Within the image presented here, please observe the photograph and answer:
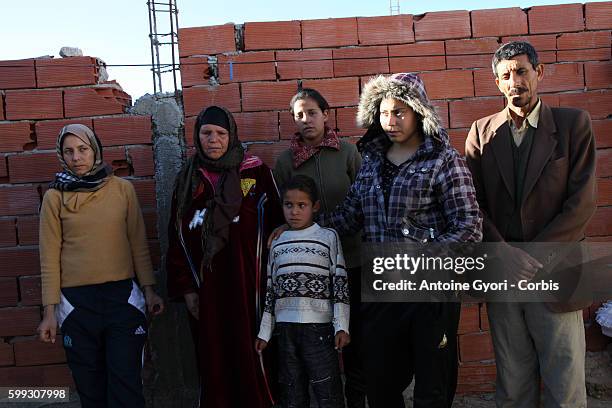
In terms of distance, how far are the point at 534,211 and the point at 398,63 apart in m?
1.32

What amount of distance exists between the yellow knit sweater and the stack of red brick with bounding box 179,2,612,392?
783 mm

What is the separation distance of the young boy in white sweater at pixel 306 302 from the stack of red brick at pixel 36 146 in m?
1.05

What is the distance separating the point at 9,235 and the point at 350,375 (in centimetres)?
213

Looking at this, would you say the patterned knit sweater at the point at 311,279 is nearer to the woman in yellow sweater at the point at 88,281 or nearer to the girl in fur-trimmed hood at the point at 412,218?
the girl in fur-trimmed hood at the point at 412,218

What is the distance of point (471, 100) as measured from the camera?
133 inches

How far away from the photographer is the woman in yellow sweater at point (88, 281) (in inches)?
111

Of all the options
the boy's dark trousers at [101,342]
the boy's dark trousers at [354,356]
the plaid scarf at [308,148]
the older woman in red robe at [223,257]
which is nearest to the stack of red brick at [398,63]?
the plaid scarf at [308,148]

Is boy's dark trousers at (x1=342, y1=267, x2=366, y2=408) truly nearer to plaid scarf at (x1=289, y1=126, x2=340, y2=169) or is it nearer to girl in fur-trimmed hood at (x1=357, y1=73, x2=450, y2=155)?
plaid scarf at (x1=289, y1=126, x2=340, y2=169)

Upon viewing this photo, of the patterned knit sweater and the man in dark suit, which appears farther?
the patterned knit sweater

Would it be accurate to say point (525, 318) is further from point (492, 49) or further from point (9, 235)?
point (9, 235)

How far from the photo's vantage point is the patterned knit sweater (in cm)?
263

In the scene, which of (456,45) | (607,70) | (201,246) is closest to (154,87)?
(201,246)

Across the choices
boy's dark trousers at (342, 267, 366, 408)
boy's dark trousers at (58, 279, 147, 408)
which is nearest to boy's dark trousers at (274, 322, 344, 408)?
boy's dark trousers at (342, 267, 366, 408)

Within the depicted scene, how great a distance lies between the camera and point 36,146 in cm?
338
